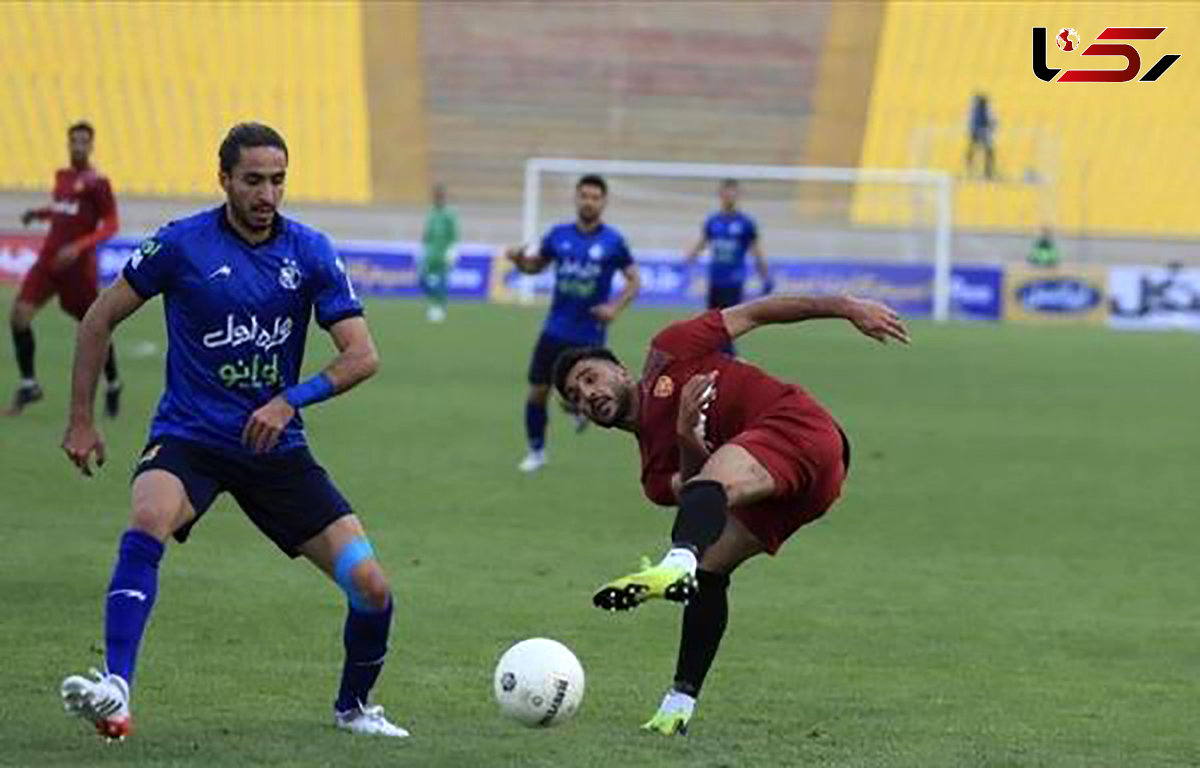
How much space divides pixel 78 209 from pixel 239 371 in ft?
42.5

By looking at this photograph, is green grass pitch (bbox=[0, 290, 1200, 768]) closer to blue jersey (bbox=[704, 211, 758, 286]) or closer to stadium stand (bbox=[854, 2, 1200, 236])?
blue jersey (bbox=[704, 211, 758, 286])

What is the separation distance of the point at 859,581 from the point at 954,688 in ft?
11.3

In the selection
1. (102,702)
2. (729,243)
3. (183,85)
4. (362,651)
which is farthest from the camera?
(183,85)

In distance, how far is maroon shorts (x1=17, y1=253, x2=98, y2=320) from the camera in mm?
20500

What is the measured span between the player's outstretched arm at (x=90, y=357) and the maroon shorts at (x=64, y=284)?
41.1 feet

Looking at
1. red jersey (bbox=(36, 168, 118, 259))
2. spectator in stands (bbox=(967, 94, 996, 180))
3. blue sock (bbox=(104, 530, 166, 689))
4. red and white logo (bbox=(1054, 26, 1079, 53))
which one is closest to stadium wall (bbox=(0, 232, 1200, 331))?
spectator in stands (bbox=(967, 94, 996, 180))

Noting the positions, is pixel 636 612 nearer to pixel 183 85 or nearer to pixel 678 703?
pixel 678 703

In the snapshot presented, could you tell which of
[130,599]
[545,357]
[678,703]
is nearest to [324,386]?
[130,599]

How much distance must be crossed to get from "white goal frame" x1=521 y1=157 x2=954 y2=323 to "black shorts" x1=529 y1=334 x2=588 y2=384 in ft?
75.5

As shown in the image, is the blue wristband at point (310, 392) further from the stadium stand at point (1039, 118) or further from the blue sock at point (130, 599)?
the stadium stand at point (1039, 118)

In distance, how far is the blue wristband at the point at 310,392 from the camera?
26.1 feet

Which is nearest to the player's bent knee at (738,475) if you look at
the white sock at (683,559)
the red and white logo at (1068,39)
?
the white sock at (683,559)

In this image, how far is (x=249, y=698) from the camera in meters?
9.13

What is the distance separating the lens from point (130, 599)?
7785mm
